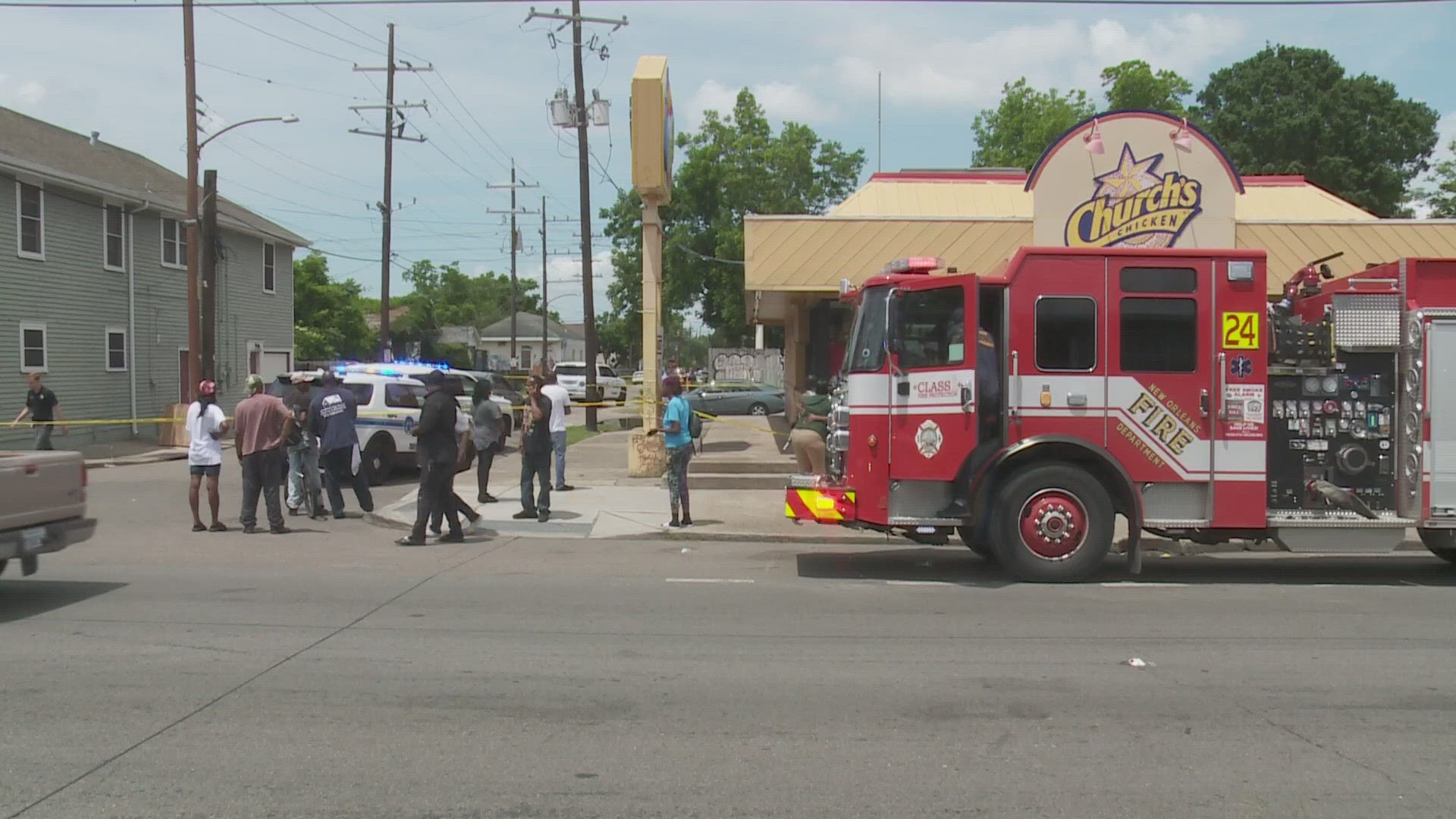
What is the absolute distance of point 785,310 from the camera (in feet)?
77.3

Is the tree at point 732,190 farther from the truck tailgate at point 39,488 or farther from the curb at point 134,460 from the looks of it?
the truck tailgate at point 39,488

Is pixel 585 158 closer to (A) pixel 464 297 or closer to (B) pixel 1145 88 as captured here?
(B) pixel 1145 88

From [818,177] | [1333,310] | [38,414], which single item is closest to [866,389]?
[1333,310]

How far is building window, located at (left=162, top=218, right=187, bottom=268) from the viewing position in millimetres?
29938

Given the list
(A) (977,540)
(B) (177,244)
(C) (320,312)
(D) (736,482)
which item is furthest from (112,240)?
(C) (320,312)

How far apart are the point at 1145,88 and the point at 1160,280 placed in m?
41.5

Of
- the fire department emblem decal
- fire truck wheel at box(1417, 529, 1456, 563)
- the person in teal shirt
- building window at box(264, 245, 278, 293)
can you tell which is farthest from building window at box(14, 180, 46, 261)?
fire truck wheel at box(1417, 529, 1456, 563)

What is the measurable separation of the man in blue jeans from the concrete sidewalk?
292 mm

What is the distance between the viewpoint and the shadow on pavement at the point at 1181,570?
991 cm

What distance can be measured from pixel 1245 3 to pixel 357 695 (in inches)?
538

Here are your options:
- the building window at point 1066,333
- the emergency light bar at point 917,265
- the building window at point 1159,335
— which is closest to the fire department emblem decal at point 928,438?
the building window at point 1066,333

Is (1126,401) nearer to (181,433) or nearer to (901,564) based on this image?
(901,564)

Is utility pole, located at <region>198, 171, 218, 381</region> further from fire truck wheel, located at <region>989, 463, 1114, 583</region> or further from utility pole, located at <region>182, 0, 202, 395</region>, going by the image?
fire truck wheel, located at <region>989, 463, 1114, 583</region>

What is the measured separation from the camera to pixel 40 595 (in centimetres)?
866
